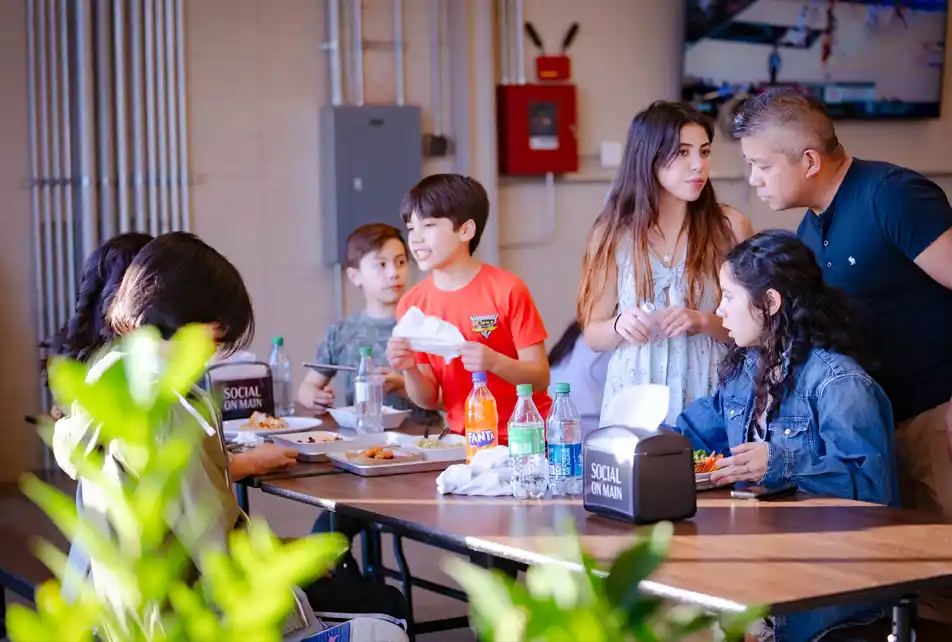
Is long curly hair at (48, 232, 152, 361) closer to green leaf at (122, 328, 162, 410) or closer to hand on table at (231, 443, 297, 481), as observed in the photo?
hand on table at (231, 443, 297, 481)

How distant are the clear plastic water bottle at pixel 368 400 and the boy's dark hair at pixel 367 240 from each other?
27.8 inches

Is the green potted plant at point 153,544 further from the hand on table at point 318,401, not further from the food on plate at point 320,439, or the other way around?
the hand on table at point 318,401

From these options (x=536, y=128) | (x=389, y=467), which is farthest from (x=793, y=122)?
(x=536, y=128)

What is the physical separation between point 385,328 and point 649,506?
2.17 metres

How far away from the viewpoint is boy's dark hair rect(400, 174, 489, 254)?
3432 millimetres

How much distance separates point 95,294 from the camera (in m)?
3.10

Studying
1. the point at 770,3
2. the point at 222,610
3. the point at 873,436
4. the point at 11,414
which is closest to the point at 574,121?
the point at 770,3

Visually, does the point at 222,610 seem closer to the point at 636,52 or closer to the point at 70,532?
the point at 70,532

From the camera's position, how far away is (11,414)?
5742 mm

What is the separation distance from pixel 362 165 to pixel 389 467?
3537 millimetres

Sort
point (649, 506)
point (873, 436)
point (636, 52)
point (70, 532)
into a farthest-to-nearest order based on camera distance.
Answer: point (636, 52), point (873, 436), point (649, 506), point (70, 532)

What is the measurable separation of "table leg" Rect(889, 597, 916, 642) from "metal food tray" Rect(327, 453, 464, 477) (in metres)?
1.23

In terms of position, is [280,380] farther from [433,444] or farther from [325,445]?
[433,444]

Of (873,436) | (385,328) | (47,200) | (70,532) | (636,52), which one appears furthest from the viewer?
(636,52)
